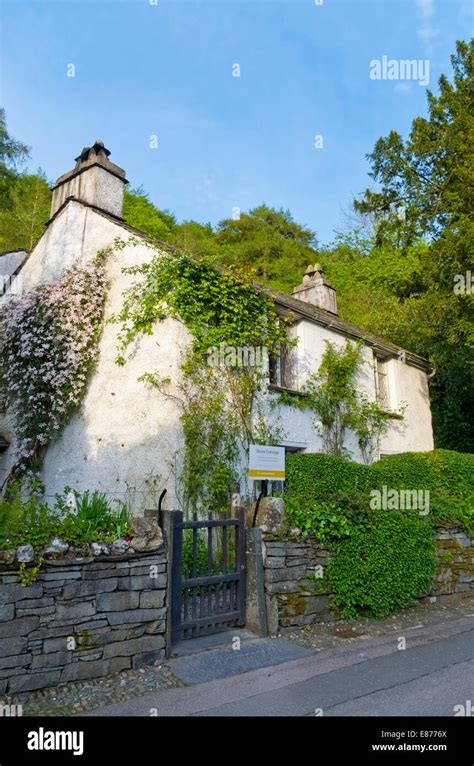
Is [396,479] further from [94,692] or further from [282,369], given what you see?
[94,692]

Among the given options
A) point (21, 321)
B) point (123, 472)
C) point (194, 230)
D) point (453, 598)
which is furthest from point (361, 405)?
point (194, 230)

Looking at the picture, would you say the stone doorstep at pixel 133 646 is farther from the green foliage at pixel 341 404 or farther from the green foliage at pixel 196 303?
the green foliage at pixel 341 404

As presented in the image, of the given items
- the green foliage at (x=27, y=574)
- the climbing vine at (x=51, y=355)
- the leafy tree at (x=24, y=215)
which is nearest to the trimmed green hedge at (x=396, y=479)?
the green foliage at (x=27, y=574)

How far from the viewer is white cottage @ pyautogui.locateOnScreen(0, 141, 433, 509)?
9766 millimetres

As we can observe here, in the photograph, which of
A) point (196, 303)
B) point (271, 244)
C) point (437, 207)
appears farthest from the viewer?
point (271, 244)

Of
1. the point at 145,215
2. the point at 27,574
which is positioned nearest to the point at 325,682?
the point at 27,574

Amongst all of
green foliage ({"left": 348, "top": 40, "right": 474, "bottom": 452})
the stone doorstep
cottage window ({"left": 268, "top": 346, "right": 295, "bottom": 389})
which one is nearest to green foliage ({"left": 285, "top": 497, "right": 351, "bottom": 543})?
the stone doorstep

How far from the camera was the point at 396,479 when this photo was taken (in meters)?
9.23

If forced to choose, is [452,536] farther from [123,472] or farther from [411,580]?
[123,472]

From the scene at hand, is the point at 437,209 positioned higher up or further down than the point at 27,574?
higher up

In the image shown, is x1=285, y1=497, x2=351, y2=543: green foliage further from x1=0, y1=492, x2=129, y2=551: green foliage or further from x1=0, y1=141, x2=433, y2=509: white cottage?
x1=0, y1=141, x2=433, y2=509: white cottage

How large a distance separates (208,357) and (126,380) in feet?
6.04

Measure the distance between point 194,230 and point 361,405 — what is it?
25493mm

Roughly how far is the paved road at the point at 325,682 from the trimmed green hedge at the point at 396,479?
2.62 meters
